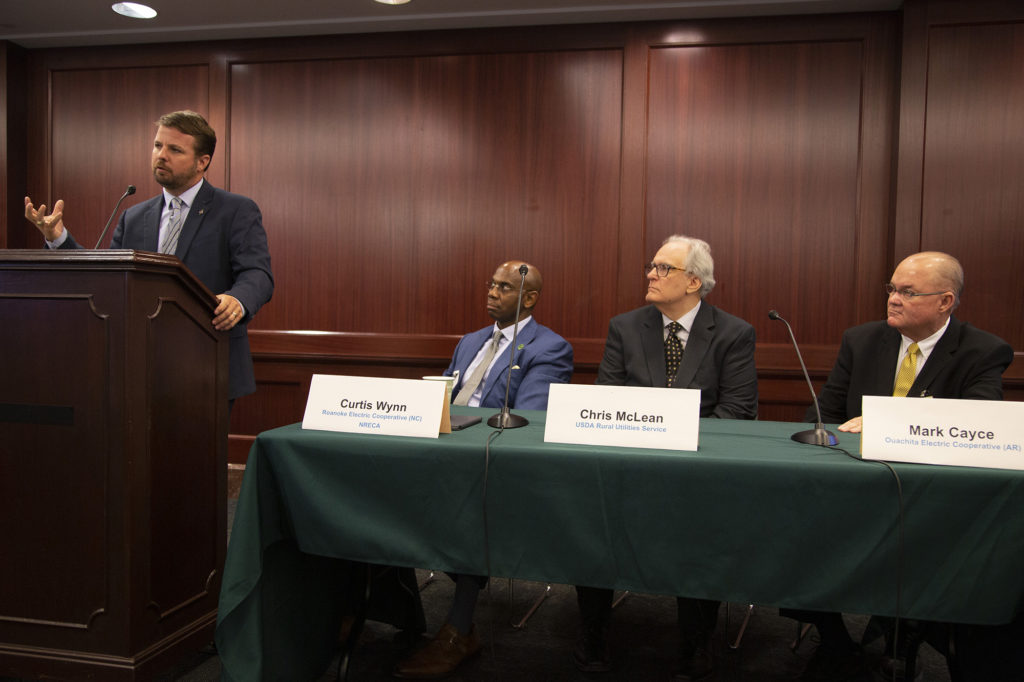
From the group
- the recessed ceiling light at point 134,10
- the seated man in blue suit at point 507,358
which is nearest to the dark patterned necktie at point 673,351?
the seated man in blue suit at point 507,358

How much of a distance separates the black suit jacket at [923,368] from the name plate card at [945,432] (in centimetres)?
73

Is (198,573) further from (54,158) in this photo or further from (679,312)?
(54,158)

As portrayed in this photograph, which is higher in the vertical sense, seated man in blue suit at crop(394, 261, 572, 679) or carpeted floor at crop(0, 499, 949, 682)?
seated man in blue suit at crop(394, 261, 572, 679)

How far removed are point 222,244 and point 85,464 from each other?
830 millimetres

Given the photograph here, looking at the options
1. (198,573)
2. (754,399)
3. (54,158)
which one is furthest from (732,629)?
(54,158)

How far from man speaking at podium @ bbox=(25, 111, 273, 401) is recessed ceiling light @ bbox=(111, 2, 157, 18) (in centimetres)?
205

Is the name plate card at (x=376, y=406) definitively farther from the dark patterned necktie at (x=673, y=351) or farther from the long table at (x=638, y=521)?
the dark patterned necktie at (x=673, y=351)

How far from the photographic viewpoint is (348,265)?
4082 millimetres

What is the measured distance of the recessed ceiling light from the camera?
3719mm

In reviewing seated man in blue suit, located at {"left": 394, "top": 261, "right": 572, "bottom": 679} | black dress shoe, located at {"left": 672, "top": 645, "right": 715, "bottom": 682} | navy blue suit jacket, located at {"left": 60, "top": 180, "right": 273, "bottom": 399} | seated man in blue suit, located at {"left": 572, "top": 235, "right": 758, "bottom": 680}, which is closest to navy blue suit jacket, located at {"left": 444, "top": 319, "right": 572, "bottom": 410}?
seated man in blue suit, located at {"left": 394, "top": 261, "right": 572, "bottom": 679}

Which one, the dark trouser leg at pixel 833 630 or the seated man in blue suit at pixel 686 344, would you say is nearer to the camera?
the dark trouser leg at pixel 833 630

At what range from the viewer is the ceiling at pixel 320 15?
3562mm

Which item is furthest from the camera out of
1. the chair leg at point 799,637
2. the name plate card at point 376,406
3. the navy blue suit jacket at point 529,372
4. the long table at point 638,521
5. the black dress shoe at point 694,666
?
the navy blue suit jacket at point 529,372

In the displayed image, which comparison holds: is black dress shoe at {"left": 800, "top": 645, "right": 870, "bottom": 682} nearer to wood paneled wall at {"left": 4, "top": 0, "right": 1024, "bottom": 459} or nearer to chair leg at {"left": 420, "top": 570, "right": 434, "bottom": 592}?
chair leg at {"left": 420, "top": 570, "right": 434, "bottom": 592}
